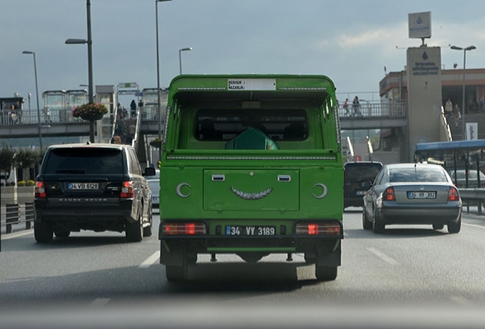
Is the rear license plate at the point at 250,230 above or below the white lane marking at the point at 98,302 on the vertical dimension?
above

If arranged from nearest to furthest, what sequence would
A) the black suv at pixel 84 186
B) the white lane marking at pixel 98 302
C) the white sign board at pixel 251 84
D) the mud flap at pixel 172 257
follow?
the white lane marking at pixel 98 302 < the mud flap at pixel 172 257 < the white sign board at pixel 251 84 < the black suv at pixel 84 186

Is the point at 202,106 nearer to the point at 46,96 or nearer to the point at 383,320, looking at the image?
the point at 383,320

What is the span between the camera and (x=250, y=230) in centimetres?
1098

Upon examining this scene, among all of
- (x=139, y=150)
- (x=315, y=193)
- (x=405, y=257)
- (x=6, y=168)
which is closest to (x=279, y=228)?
(x=315, y=193)

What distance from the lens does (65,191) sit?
18141 mm

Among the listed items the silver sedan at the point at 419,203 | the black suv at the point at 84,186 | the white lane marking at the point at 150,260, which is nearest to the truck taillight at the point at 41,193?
the black suv at the point at 84,186

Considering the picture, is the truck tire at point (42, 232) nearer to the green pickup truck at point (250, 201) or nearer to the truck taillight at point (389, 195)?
the truck taillight at point (389, 195)

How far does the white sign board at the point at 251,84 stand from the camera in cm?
1181

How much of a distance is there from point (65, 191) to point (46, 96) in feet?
199

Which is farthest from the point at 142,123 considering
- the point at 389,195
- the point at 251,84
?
the point at 251,84

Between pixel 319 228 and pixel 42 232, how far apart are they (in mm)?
9240

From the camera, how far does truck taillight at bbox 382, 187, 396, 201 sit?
20859mm

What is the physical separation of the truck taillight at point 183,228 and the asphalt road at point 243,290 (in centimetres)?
65

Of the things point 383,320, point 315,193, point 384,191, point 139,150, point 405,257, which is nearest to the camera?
point 383,320
